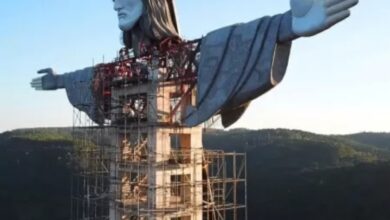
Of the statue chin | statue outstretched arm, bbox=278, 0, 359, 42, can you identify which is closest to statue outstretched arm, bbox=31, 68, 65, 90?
the statue chin

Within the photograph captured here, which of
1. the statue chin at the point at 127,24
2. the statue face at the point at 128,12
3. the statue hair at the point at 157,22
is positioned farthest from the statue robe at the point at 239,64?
the statue chin at the point at 127,24

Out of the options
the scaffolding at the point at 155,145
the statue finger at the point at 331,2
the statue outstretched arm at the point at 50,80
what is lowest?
the scaffolding at the point at 155,145

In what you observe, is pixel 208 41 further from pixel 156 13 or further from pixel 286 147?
pixel 286 147

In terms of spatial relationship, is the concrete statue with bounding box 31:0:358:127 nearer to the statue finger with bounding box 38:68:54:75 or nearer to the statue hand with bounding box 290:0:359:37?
the statue hand with bounding box 290:0:359:37

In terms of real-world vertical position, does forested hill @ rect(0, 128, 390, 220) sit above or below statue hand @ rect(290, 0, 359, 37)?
below

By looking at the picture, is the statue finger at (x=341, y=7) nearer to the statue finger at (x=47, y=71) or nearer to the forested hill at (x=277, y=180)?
the statue finger at (x=47, y=71)

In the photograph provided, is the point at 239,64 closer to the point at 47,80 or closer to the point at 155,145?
the point at 155,145
